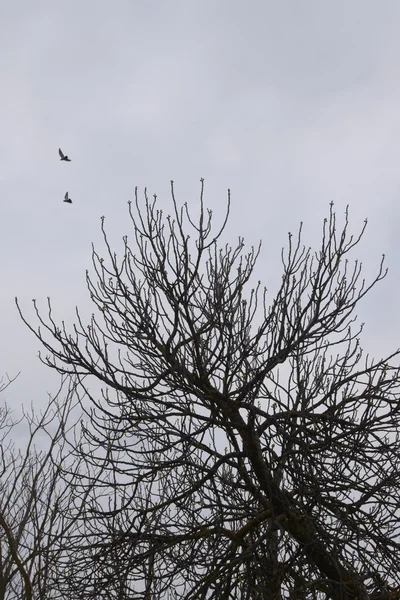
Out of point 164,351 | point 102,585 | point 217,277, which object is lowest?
point 102,585

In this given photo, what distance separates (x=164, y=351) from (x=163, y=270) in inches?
31.9

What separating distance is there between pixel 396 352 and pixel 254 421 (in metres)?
1.84

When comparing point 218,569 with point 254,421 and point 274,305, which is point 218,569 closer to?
point 254,421

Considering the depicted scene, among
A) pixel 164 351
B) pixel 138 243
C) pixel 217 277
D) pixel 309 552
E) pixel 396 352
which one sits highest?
pixel 138 243

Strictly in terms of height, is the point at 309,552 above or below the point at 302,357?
below

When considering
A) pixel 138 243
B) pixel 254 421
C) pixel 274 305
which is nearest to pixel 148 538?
pixel 254 421

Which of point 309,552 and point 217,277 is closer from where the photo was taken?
point 309,552

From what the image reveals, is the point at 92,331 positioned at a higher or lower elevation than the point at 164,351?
higher

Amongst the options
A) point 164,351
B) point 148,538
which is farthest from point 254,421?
point 148,538

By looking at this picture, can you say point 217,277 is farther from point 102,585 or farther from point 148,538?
point 102,585

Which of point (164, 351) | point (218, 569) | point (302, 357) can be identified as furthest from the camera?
point (302, 357)

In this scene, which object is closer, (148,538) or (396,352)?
(148,538)

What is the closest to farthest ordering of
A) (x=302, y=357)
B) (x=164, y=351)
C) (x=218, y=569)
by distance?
(x=218, y=569) < (x=164, y=351) < (x=302, y=357)

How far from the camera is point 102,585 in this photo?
568 cm
